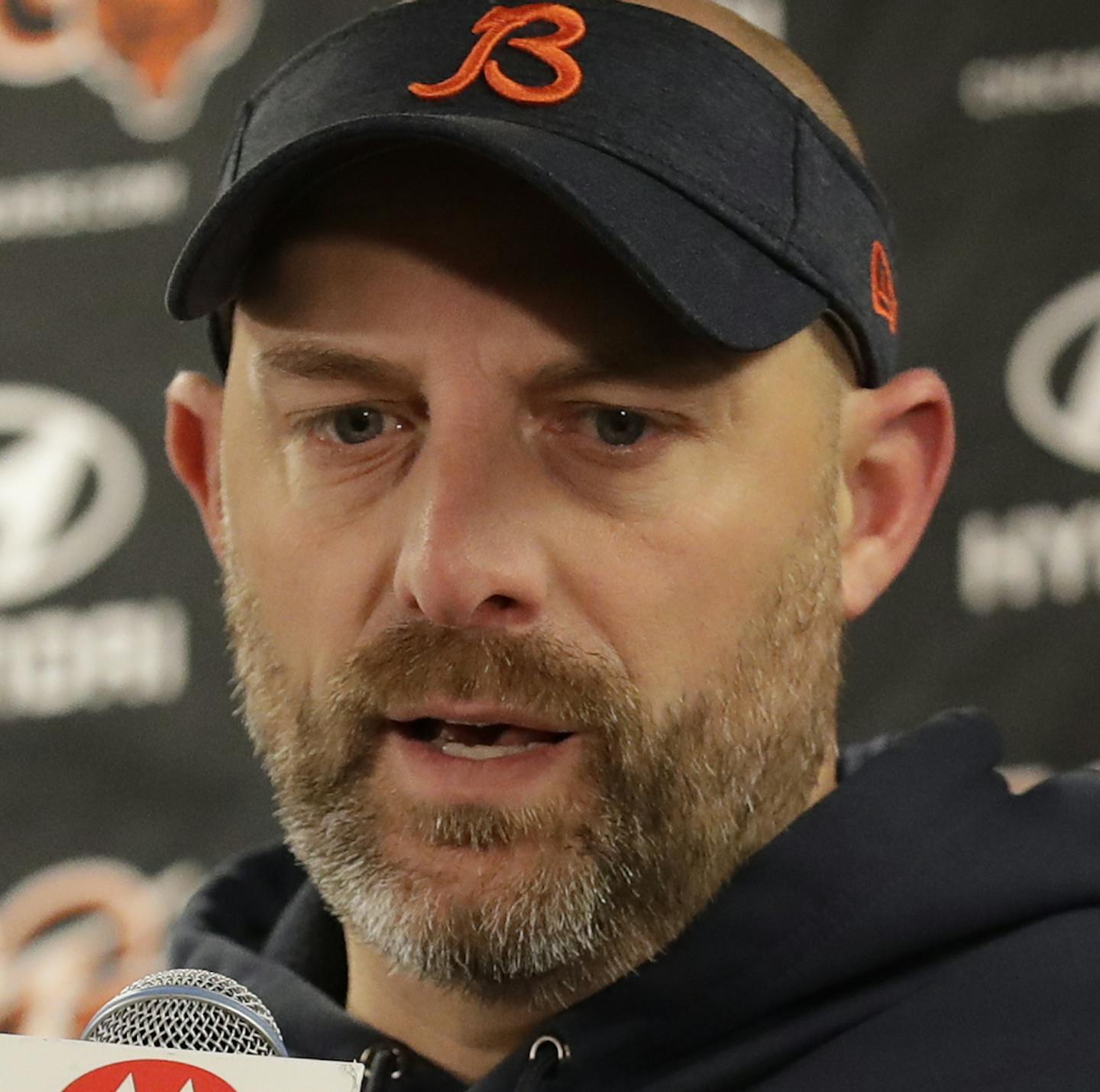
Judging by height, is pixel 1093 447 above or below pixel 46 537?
above

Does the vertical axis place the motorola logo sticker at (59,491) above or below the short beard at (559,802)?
below

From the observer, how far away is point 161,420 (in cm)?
193

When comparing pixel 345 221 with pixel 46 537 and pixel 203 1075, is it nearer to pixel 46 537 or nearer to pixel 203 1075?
pixel 203 1075

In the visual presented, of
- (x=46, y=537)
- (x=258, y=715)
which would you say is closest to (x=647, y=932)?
(x=258, y=715)

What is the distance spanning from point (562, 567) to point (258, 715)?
0.23m

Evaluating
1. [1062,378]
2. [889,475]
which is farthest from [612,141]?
[1062,378]

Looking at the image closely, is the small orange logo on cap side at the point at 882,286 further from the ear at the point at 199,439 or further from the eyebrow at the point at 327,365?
the ear at the point at 199,439

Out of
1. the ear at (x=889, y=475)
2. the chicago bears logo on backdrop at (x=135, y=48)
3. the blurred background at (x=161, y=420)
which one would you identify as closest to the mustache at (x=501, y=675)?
the ear at (x=889, y=475)

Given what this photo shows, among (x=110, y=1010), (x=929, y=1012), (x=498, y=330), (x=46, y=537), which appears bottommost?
(x=46, y=537)

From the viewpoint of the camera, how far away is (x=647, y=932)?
90 cm

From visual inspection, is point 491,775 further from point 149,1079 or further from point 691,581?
point 149,1079

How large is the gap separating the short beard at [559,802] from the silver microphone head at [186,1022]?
205mm

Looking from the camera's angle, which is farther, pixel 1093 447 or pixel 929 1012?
pixel 1093 447

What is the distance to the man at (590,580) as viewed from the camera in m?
0.84
